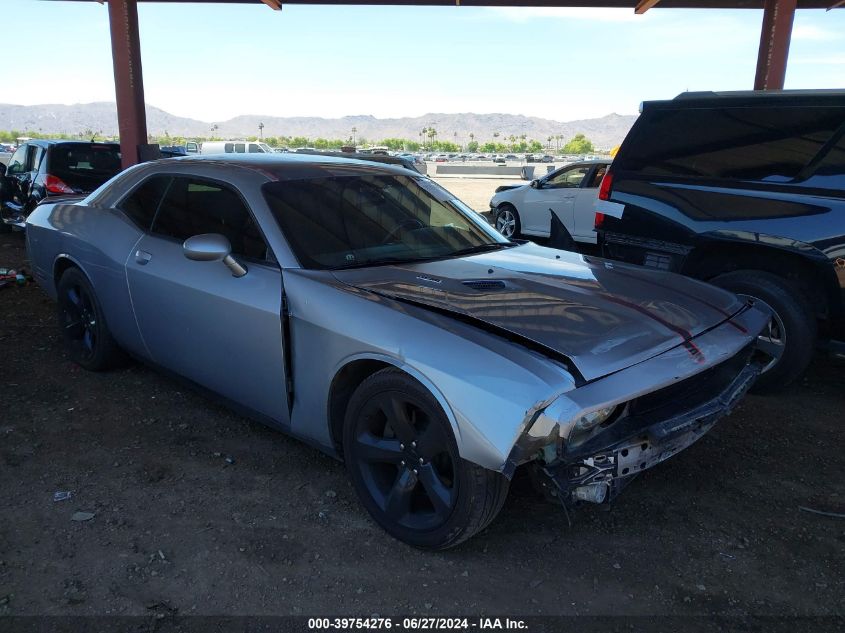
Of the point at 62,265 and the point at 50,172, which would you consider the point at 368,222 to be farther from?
the point at 50,172

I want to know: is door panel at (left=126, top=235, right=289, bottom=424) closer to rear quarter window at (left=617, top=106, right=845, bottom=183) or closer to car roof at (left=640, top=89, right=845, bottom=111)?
rear quarter window at (left=617, top=106, right=845, bottom=183)

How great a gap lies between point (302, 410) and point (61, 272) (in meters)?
2.86

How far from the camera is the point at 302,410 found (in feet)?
10.0

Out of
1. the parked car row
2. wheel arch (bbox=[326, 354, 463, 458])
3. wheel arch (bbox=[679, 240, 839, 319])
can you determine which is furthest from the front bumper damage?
wheel arch (bbox=[679, 240, 839, 319])

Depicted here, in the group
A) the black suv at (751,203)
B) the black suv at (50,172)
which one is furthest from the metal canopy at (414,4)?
the black suv at (751,203)

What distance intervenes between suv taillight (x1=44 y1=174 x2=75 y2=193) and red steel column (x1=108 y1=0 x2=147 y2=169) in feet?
5.30

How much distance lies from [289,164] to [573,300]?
1.90 metres

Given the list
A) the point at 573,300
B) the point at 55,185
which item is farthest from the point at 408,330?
the point at 55,185

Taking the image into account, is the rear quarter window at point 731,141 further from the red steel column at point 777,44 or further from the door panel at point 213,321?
the red steel column at point 777,44

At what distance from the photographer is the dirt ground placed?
245cm

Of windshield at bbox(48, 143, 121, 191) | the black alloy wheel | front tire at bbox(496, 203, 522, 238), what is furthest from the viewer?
front tire at bbox(496, 203, 522, 238)

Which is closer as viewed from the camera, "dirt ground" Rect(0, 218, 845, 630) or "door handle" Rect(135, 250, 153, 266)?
"dirt ground" Rect(0, 218, 845, 630)

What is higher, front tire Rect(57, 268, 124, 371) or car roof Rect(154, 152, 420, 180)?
car roof Rect(154, 152, 420, 180)

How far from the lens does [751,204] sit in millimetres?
4410
